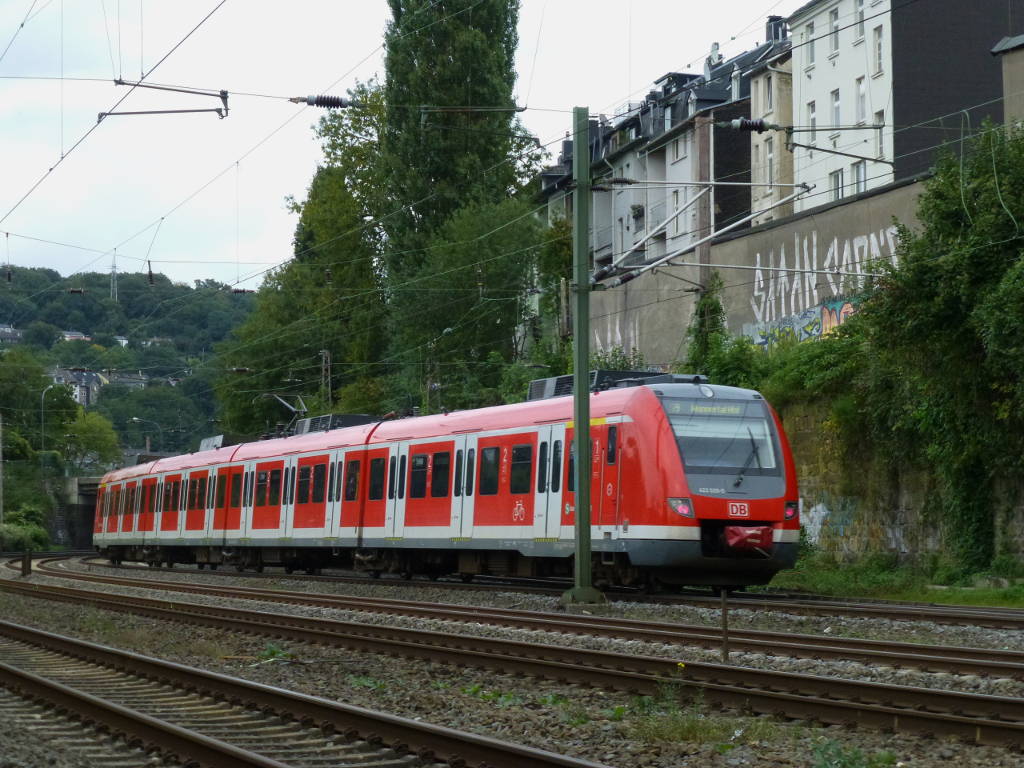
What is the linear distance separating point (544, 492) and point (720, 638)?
905 centimetres

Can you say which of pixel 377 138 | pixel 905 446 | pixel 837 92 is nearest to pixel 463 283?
pixel 377 138

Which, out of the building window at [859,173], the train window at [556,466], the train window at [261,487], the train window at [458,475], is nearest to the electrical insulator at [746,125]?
the train window at [556,466]

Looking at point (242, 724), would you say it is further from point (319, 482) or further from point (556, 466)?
point (319, 482)

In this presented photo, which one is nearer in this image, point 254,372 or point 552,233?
point 552,233

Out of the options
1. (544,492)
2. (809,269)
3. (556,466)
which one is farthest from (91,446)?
(556,466)

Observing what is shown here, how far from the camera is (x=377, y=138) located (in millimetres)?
62312

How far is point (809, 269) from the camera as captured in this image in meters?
37.5

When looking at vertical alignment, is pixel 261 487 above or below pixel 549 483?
above

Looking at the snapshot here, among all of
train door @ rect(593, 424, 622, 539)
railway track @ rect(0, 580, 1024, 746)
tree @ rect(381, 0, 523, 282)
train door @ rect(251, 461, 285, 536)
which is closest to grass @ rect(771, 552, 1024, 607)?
train door @ rect(593, 424, 622, 539)

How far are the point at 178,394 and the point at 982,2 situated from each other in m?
74.9

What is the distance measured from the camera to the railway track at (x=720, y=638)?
12.1 meters

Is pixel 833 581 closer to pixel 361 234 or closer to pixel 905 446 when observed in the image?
pixel 905 446

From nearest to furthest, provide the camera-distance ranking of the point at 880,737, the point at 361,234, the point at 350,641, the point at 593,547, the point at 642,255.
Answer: the point at 880,737, the point at 350,641, the point at 593,547, the point at 361,234, the point at 642,255

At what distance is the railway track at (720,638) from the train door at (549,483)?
6.99ft
